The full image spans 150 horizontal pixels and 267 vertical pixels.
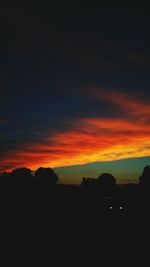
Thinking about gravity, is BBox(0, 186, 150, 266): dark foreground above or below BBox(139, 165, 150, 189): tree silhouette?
below

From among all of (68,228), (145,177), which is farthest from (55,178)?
(68,228)

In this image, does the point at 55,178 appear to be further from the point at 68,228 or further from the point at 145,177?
the point at 68,228

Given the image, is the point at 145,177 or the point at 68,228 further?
the point at 145,177

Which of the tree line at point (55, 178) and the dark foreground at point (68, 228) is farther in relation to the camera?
the tree line at point (55, 178)

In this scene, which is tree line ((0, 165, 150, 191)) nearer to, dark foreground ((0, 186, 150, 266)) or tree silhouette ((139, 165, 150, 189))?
tree silhouette ((139, 165, 150, 189))

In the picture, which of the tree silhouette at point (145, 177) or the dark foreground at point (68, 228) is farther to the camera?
the tree silhouette at point (145, 177)

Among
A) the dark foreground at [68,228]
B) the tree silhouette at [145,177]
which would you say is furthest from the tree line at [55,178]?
the dark foreground at [68,228]

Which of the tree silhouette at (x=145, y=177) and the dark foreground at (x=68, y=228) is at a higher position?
the tree silhouette at (x=145, y=177)

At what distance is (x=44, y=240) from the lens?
18.7 meters

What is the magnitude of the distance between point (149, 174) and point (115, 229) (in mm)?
65594

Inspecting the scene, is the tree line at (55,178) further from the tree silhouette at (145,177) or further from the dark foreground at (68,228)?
the dark foreground at (68,228)

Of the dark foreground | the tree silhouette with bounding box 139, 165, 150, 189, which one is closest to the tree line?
the tree silhouette with bounding box 139, 165, 150, 189

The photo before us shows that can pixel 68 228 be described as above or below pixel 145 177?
below

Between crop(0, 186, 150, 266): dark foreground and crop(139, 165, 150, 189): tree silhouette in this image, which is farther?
crop(139, 165, 150, 189): tree silhouette
